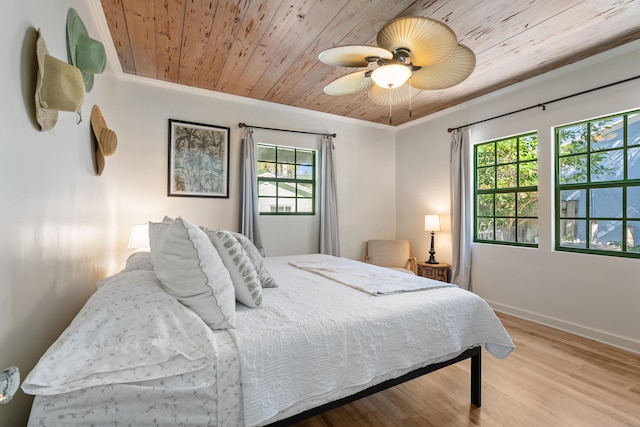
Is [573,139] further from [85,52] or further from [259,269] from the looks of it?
[85,52]

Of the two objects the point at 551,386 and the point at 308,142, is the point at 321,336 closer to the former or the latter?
the point at 551,386

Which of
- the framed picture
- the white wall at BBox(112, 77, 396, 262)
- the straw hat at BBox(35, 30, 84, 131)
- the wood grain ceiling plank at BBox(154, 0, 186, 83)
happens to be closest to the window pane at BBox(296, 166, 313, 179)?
the white wall at BBox(112, 77, 396, 262)

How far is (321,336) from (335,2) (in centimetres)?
218

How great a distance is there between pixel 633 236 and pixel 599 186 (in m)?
0.52

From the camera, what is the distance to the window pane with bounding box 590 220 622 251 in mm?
2764

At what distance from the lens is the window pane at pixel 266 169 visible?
160 inches

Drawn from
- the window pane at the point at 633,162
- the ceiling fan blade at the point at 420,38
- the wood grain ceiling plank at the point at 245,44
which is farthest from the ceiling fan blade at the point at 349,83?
the window pane at the point at 633,162

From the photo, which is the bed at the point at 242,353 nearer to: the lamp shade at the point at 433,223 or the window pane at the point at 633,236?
the window pane at the point at 633,236

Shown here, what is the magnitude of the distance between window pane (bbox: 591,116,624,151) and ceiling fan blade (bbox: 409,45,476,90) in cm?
176

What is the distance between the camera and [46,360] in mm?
871

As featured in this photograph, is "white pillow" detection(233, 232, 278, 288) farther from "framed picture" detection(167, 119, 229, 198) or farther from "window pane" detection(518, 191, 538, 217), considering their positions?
"window pane" detection(518, 191, 538, 217)

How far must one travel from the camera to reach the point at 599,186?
2885mm

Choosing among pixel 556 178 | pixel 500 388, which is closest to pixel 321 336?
pixel 500 388

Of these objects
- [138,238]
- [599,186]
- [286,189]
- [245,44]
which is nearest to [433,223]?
[599,186]
